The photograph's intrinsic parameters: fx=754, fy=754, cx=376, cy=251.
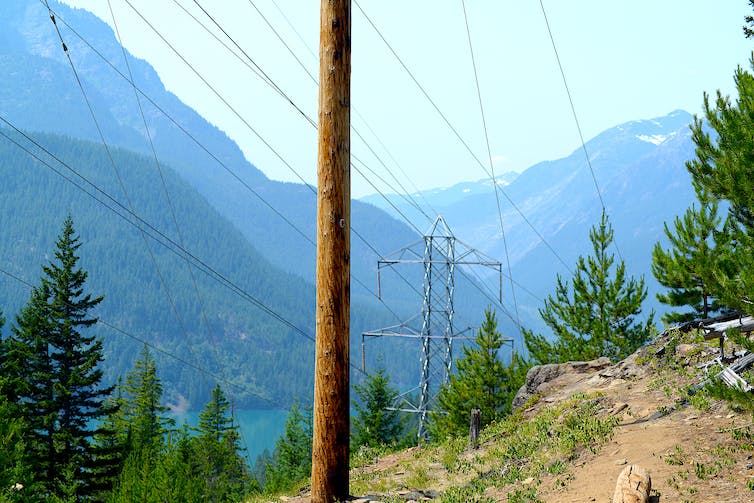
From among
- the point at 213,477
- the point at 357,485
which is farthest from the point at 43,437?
the point at 357,485

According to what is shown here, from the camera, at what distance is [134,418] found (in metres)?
78.4

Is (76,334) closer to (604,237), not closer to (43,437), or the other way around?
(43,437)

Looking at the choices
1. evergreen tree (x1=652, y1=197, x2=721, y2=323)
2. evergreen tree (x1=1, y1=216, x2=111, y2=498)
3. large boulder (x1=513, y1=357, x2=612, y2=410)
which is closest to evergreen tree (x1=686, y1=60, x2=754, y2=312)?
evergreen tree (x1=652, y1=197, x2=721, y2=323)

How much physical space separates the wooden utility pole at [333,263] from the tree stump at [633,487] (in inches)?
136

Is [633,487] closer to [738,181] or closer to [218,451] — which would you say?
[738,181]

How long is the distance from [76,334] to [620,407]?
3927 centimetres

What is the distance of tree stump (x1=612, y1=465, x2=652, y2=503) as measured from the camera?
9117mm

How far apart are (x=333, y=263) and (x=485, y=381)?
1321 inches

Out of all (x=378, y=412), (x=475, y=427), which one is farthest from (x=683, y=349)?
(x=378, y=412)

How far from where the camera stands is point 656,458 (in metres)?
11.4

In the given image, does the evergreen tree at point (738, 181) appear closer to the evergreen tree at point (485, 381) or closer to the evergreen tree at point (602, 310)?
the evergreen tree at point (602, 310)

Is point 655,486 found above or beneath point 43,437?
beneath

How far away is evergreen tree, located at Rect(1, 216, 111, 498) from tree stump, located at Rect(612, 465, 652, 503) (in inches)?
1543

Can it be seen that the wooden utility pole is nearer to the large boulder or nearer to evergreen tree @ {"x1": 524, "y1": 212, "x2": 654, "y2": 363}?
the large boulder
